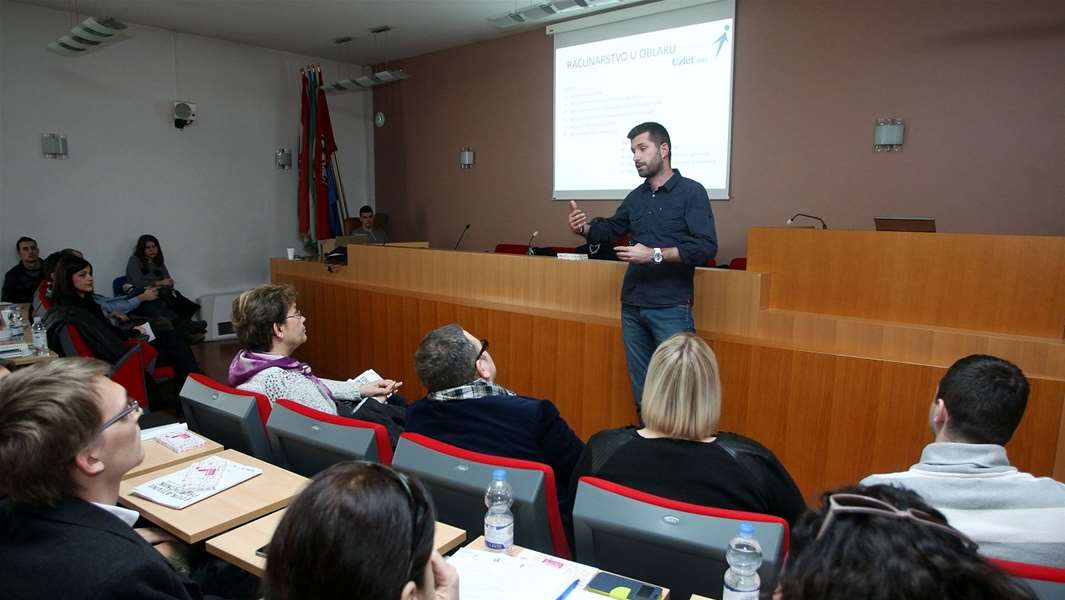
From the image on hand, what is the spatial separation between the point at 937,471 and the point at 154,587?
1661 millimetres

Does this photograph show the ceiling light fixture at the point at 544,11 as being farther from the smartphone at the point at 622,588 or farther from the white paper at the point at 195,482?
the smartphone at the point at 622,588

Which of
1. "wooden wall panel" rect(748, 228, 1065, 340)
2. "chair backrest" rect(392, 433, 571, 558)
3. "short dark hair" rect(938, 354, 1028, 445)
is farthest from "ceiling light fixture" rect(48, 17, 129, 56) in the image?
"short dark hair" rect(938, 354, 1028, 445)

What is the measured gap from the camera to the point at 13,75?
593 cm

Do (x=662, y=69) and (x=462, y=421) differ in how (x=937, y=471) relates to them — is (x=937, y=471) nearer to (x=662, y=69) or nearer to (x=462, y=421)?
(x=462, y=421)

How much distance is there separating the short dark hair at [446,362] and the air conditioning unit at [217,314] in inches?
230

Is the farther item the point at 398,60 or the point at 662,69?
the point at 398,60

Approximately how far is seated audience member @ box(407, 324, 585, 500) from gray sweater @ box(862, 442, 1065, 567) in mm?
912

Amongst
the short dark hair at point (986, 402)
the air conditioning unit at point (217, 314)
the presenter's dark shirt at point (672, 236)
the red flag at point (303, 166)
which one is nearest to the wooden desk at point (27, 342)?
the air conditioning unit at point (217, 314)

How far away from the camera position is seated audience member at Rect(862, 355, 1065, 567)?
1.35 meters

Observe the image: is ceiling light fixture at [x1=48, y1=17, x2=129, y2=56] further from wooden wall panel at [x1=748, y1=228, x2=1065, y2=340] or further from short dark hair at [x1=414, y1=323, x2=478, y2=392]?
wooden wall panel at [x1=748, y1=228, x2=1065, y2=340]

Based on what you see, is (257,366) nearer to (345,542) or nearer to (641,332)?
(641,332)

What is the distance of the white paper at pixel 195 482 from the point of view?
1843 millimetres

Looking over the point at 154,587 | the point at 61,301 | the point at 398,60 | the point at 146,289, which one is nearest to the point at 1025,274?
the point at 154,587

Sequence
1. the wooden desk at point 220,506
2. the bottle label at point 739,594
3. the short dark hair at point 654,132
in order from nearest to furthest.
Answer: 1. the bottle label at point 739,594
2. the wooden desk at point 220,506
3. the short dark hair at point 654,132
